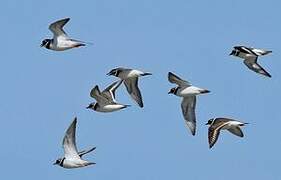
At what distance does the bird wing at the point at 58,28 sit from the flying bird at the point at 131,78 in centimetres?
241

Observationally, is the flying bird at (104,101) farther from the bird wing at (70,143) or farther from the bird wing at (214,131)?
the bird wing at (214,131)

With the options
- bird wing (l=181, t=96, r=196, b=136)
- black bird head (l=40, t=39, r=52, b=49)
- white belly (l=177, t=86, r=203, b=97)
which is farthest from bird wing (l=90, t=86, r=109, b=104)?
bird wing (l=181, t=96, r=196, b=136)

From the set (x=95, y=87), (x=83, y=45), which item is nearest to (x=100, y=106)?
(x=95, y=87)

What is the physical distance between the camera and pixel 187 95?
4441cm

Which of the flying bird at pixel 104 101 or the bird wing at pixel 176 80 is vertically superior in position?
the bird wing at pixel 176 80

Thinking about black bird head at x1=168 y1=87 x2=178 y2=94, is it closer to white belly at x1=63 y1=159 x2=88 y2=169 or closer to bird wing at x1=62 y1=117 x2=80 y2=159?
bird wing at x1=62 y1=117 x2=80 y2=159

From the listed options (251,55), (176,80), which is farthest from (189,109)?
(251,55)

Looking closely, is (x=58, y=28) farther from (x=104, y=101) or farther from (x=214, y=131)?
(x=214, y=131)

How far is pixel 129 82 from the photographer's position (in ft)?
146

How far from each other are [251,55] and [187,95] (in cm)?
272

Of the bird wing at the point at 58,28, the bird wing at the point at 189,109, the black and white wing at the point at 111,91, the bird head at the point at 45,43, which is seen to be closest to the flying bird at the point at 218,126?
the bird wing at the point at 189,109

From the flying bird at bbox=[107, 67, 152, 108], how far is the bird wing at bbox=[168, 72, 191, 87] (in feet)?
3.82

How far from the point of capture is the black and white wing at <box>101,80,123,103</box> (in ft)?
144

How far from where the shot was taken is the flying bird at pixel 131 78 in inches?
1705
